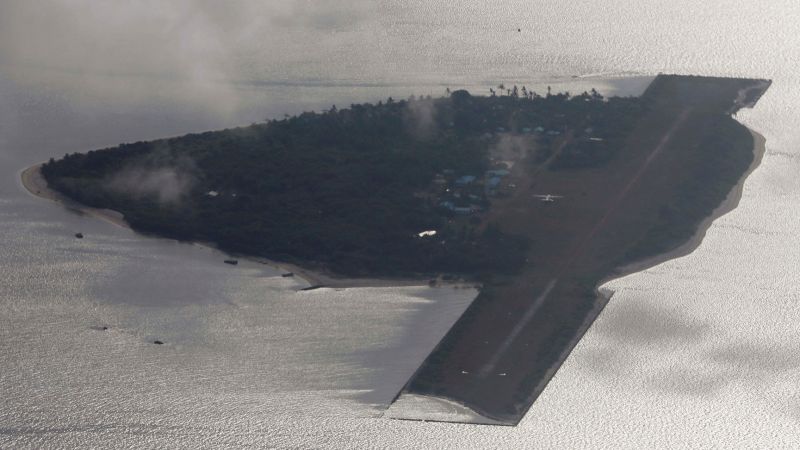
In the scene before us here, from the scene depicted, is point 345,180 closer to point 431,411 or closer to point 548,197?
point 548,197

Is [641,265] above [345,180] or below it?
below

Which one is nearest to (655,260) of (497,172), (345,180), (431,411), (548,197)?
(548,197)

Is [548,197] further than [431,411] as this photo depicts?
Yes

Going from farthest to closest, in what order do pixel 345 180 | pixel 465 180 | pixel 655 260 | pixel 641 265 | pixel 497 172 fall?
pixel 497 172
pixel 465 180
pixel 345 180
pixel 655 260
pixel 641 265

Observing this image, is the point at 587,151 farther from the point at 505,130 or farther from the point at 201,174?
the point at 201,174

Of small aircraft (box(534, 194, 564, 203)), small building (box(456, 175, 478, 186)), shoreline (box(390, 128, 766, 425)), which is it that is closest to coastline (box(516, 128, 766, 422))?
shoreline (box(390, 128, 766, 425))

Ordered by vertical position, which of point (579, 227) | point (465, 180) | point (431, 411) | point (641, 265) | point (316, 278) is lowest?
point (431, 411)

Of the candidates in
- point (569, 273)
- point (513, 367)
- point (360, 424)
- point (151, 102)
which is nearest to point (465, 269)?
point (569, 273)
